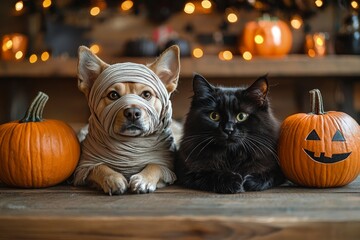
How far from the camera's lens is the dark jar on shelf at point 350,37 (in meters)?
2.86

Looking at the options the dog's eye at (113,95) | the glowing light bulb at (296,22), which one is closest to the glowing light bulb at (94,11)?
the glowing light bulb at (296,22)

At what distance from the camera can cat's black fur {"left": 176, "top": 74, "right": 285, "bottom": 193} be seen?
1201 mm

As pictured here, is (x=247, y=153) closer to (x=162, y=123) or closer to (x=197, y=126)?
(x=197, y=126)

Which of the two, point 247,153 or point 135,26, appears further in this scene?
point 135,26

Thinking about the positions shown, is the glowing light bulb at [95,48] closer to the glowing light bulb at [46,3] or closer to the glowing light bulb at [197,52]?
the glowing light bulb at [46,3]

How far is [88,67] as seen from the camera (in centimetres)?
129

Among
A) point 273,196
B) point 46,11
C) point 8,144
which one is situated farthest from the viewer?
point 46,11

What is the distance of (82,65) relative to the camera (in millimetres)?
1286

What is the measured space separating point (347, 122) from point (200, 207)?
52cm

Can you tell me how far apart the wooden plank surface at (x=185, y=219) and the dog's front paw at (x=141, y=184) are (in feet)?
0.25

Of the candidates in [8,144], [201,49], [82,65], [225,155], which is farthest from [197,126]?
[201,49]

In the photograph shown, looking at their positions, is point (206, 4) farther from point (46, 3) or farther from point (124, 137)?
point (124, 137)

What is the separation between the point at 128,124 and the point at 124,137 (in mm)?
89

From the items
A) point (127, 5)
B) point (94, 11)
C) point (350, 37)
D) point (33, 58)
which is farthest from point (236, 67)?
point (33, 58)
